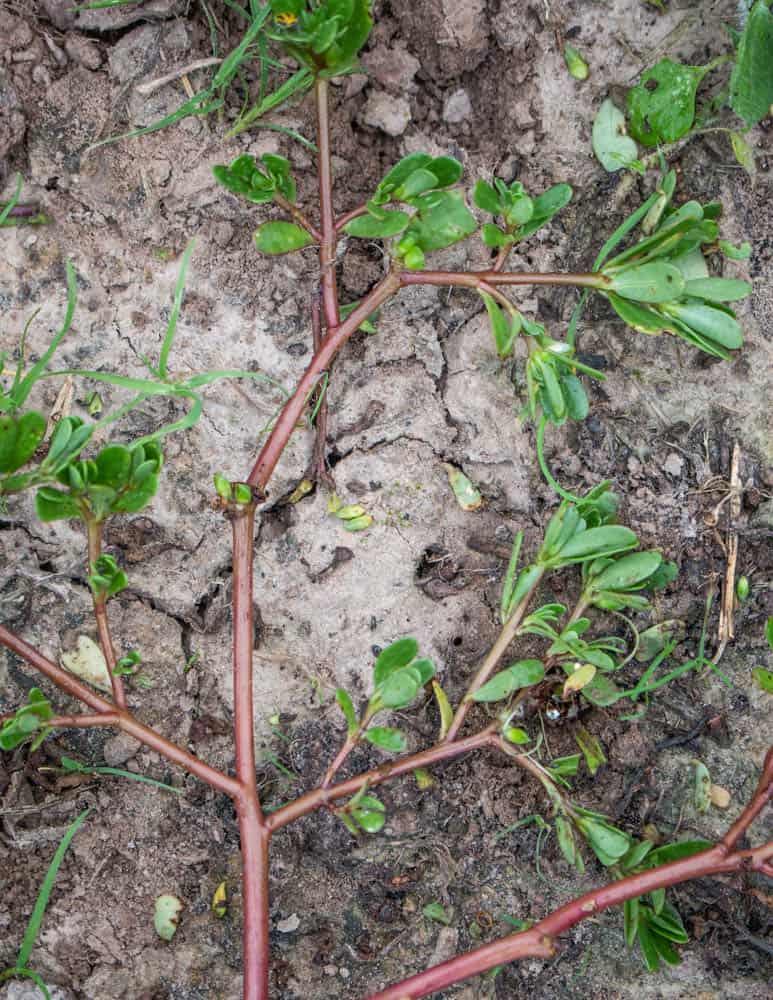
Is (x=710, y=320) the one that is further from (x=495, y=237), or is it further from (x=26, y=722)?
(x=26, y=722)

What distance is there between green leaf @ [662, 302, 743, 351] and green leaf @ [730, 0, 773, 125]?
50 centimetres

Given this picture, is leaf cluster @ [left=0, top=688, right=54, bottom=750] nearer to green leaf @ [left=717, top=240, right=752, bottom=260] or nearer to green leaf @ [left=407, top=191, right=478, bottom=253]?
green leaf @ [left=407, top=191, right=478, bottom=253]

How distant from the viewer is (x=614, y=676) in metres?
2.47

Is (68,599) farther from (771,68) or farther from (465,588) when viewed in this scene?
(771,68)

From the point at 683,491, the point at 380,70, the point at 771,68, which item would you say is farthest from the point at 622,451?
the point at 380,70

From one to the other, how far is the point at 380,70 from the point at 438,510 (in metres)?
1.06

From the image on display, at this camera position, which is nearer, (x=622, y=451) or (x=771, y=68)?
(x=771, y=68)

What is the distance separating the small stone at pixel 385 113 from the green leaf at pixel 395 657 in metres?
1.24

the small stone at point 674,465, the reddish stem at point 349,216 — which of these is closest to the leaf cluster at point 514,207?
the reddish stem at point 349,216

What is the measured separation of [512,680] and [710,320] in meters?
0.91

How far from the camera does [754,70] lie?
233 cm

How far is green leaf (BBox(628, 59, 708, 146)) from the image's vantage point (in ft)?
7.82

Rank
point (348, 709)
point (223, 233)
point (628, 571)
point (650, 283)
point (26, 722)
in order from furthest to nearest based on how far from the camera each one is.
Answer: point (223, 233) < point (628, 571) < point (650, 283) < point (348, 709) < point (26, 722)

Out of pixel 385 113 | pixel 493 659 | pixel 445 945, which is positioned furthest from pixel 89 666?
pixel 385 113
